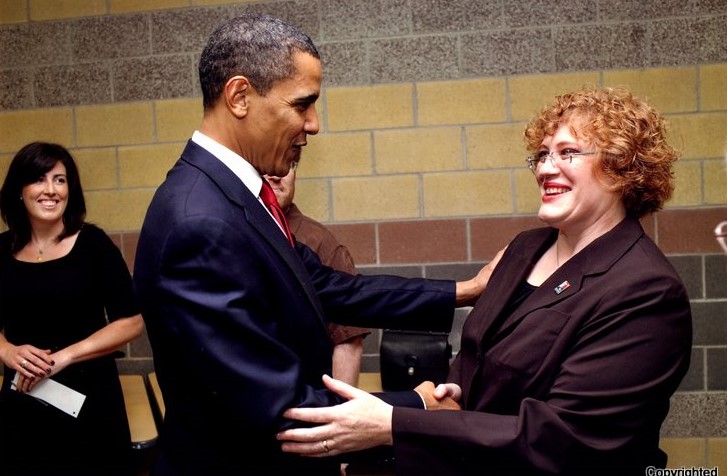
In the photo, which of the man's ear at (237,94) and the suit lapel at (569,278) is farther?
the suit lapel at (569,278)

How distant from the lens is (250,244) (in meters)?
1.42

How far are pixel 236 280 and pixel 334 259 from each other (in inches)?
57.6

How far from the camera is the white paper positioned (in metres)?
2.65

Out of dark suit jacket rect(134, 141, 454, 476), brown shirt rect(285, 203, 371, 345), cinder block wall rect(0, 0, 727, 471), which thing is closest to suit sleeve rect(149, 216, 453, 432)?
dark suit jacket rect(134, 141, 454, 476)

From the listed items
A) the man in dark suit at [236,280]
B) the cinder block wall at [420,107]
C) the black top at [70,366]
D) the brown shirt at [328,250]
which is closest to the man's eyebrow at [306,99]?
the man in dark suit at [236,280]

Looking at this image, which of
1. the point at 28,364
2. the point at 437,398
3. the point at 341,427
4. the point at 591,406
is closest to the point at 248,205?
the point at 341,427

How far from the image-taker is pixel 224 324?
1.36 metres

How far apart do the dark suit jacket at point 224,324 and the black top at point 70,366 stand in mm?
1244

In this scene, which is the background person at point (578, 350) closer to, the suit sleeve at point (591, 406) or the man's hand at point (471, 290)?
the suit sleeve at point (591, 406)

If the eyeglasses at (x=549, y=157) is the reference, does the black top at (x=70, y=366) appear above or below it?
below

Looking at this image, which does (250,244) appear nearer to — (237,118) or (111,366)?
(237,118)

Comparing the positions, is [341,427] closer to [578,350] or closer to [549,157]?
[578,350]

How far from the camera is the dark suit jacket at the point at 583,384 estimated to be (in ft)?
5.04

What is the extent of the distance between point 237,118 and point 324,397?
1.91 ft
